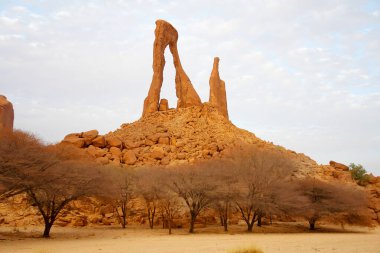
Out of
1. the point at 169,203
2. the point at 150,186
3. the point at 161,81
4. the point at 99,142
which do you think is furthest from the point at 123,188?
the point at 161,81

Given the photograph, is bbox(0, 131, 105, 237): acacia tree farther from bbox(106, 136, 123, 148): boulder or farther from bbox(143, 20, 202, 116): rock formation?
bbox(143, 20, 202, 116): rock formation

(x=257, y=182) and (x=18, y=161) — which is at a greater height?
(x=18, y=161)

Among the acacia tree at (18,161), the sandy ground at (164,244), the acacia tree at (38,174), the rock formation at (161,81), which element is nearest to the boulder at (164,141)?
the rock formation at (161,81)

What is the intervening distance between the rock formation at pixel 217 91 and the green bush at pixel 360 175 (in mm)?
20718

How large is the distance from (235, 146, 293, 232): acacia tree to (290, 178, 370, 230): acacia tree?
2028 mm

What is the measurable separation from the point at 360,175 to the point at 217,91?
24.0 metres

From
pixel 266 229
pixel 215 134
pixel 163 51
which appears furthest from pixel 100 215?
pixel 163 51

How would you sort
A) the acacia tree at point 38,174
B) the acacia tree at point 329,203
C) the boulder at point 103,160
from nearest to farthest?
1. the acacia tree at point 38,174
2. the acacia tree at point 329,203
3. the boulder at point 103,160

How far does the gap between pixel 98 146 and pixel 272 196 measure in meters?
23.6

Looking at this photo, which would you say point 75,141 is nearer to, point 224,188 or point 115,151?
point 115,151

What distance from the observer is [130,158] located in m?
47.8

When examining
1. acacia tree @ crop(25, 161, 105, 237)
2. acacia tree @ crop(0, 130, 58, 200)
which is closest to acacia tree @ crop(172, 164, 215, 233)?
acacia tree @ crop(25, 161, 105, 237)

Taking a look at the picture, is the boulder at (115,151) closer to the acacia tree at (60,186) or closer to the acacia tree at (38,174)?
the acacia tree at (38,174)

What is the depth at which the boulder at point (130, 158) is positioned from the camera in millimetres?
47344
